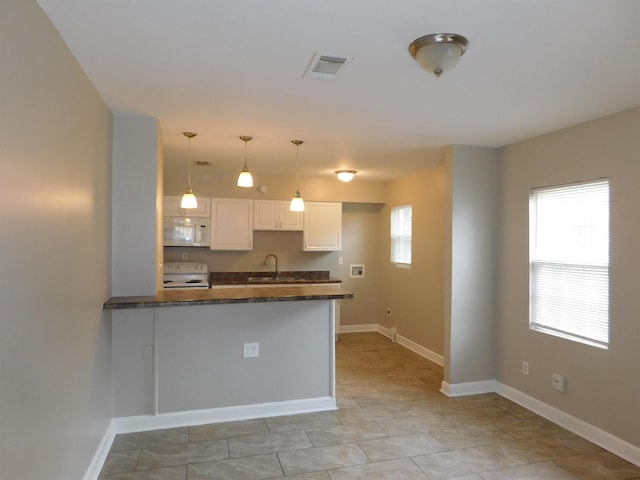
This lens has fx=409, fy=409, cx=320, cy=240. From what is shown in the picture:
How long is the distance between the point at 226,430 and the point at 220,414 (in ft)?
0.63

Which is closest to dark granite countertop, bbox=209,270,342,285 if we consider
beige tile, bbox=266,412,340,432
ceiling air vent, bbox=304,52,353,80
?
beige tile, bbox=266,412,340,432

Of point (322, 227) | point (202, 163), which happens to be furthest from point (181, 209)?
point (322, 227)

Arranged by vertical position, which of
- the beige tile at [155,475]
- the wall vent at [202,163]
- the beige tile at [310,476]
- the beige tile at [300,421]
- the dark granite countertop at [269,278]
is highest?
the wall vent at [202,163]

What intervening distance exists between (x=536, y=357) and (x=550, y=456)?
3.09 feet

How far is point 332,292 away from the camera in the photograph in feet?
11.7

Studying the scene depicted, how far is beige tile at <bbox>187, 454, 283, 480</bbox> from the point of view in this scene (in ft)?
8.62

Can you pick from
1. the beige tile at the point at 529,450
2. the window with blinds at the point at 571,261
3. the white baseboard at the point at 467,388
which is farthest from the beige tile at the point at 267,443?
the window with blinds at the point at 571,261

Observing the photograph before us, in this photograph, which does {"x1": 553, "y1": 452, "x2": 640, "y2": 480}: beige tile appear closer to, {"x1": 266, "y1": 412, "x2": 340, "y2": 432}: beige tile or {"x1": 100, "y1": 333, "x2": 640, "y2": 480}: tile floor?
{"x1": 100, "y1": 333, "x2": 640, "y2": 480}: tile floor

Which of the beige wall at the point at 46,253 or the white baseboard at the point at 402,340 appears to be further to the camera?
the white baseboard at the point at 402,340

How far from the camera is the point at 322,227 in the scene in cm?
613

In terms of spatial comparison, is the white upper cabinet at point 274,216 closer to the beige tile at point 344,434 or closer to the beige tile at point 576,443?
the beige tile at point 344,434

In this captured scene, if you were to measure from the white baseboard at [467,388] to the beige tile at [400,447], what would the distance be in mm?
926

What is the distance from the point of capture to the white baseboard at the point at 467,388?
4.02 metres

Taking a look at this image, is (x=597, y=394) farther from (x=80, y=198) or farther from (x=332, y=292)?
(x=80, y=198)
